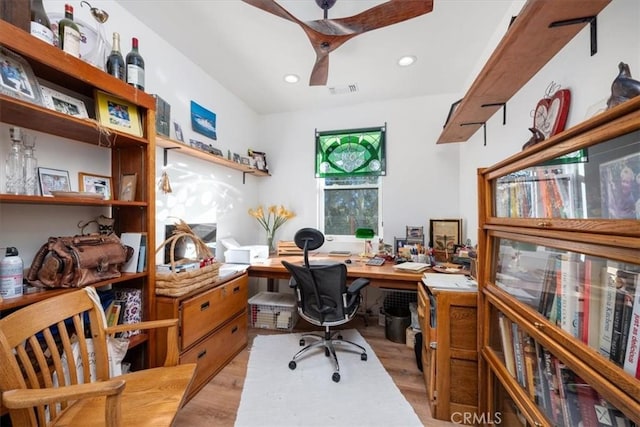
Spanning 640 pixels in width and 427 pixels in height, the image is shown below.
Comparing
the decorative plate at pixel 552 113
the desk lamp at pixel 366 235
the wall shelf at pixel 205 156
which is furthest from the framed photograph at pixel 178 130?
the decorative plate at pixel 552 113

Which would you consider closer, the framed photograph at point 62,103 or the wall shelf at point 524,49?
the wall shelf at point 524,49

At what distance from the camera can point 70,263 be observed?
119 centimetres

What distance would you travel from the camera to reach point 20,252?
1240 mm

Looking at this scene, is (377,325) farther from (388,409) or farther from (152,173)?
(152,173)

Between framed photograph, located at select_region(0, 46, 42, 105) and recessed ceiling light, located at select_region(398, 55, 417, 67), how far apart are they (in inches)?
96.6

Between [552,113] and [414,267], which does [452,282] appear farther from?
[552,113]

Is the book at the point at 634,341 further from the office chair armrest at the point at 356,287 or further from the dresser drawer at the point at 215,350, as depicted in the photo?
the dresser drawer at the point at 215,350

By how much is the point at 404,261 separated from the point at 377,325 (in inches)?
34.2

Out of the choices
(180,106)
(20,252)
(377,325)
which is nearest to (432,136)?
(377,325)

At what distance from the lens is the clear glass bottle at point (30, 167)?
3.97ft

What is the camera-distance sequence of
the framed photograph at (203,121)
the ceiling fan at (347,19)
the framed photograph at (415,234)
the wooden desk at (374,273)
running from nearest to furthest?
the ceiling fan at (347,19) < the wooden desk at (374,273) < the framed photograph at (203,121) < the framed photograph at (415,234)

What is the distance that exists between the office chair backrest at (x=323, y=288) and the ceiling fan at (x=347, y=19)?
4.98ft

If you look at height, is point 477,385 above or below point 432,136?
below

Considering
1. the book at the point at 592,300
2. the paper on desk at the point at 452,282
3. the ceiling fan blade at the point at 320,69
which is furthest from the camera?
the ceiling fan blade at the point at 320,69
